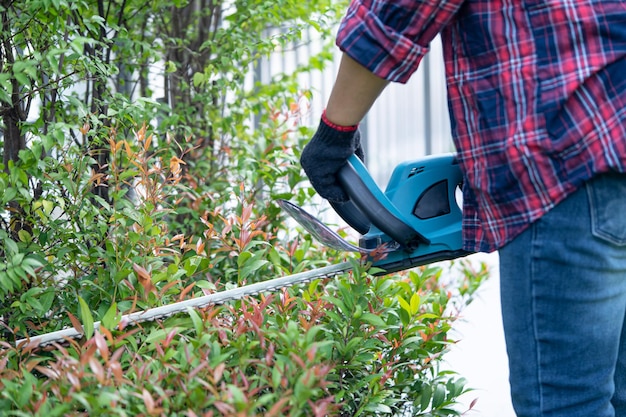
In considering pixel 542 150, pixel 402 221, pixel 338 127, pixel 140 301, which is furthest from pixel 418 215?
pixel 140 301

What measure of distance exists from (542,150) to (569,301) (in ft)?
0.94

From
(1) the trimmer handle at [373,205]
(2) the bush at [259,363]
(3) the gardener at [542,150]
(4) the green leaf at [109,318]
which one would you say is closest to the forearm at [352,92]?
(3) the gardener at [542,150]

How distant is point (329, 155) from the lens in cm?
173

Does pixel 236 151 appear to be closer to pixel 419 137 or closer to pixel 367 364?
pixel 367 364

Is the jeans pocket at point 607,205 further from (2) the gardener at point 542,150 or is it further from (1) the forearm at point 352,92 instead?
(1) the forearm at point 352,92

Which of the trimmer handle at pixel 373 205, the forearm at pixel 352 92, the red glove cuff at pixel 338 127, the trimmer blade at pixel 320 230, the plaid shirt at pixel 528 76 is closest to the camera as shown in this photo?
the plaid shirt at pixel 528 76

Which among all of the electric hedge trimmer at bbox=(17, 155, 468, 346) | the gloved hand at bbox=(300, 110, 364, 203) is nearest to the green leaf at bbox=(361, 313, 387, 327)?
the electric hedge trimmer at bbox=(17, 155, 468, 346)

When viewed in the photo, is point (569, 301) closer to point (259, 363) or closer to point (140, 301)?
point (259, 363)

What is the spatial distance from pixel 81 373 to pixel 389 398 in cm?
89

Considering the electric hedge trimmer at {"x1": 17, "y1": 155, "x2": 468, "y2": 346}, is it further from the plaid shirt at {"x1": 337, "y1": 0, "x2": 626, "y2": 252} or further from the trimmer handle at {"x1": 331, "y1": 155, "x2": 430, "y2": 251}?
the plaid shirt at {"x1": 337, "y1": 0, "x2": 626, "y2": 252}

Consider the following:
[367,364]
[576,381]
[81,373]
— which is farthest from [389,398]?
[81,373]

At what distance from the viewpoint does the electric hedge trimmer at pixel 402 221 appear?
185cm

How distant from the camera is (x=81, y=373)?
1429 mm

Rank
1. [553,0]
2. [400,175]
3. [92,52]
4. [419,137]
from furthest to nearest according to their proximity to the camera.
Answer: [419,137]
[92,52]
[400,175]
[553,0]
